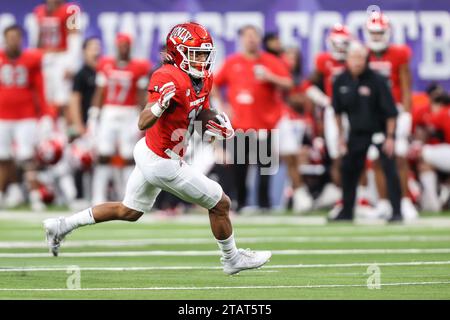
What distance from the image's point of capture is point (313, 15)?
60.5 ft

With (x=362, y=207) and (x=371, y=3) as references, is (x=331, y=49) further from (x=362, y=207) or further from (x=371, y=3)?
(x=362, y=207)

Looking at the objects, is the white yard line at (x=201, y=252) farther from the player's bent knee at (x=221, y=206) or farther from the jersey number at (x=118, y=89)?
the jersey number at (x=118, y=89)

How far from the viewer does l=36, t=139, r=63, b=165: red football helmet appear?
17.9 meters

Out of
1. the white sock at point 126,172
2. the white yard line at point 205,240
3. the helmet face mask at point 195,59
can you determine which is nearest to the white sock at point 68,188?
the white sock at point 126,172

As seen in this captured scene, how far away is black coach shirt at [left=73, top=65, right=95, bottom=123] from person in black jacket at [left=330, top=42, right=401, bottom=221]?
486cm

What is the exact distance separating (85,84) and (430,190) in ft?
17.4

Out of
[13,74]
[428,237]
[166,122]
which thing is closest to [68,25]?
[13,74]

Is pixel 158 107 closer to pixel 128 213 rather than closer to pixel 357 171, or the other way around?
pixel 128 213

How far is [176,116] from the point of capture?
925cm

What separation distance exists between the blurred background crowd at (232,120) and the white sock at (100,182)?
0.04 feet

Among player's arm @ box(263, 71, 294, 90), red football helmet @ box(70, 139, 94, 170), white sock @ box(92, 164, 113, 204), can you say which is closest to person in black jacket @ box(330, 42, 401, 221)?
player's arm @ box(263, 71, 294, 90)

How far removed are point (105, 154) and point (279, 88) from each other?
257 centimetres

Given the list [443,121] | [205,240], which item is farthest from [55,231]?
[443,121]
